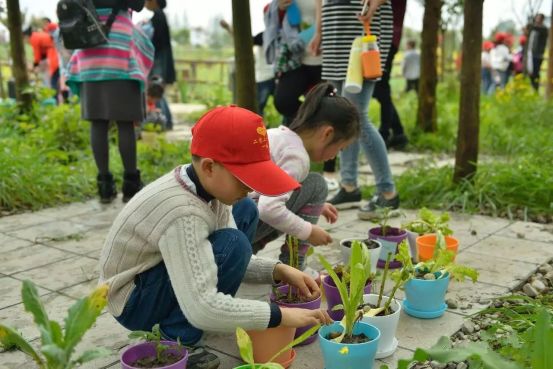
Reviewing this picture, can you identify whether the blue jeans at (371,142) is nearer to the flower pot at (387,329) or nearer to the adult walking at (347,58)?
the adult walking at (347,58)

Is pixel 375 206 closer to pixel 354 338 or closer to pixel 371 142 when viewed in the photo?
pixel 371 142

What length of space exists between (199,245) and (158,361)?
34cm

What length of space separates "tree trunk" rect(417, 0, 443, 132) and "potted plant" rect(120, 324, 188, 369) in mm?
5484

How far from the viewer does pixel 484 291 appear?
8.42 feet

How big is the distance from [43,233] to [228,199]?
2247 millimetres

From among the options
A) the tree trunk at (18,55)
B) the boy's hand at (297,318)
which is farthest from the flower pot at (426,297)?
the tree trunk at (18,55)

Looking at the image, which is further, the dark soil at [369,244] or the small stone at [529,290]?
the dark soil at [369,244]

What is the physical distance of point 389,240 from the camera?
2.72 m

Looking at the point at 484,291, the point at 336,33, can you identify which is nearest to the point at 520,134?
the point at 336,33

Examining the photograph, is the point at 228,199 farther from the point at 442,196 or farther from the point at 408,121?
the point at 408,121

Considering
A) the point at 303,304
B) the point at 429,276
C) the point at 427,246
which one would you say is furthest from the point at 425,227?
the point at 303,304

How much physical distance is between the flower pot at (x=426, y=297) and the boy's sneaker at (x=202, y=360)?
2.59 feet

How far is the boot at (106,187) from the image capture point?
4266 millimetres

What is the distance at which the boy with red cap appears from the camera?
168cm
